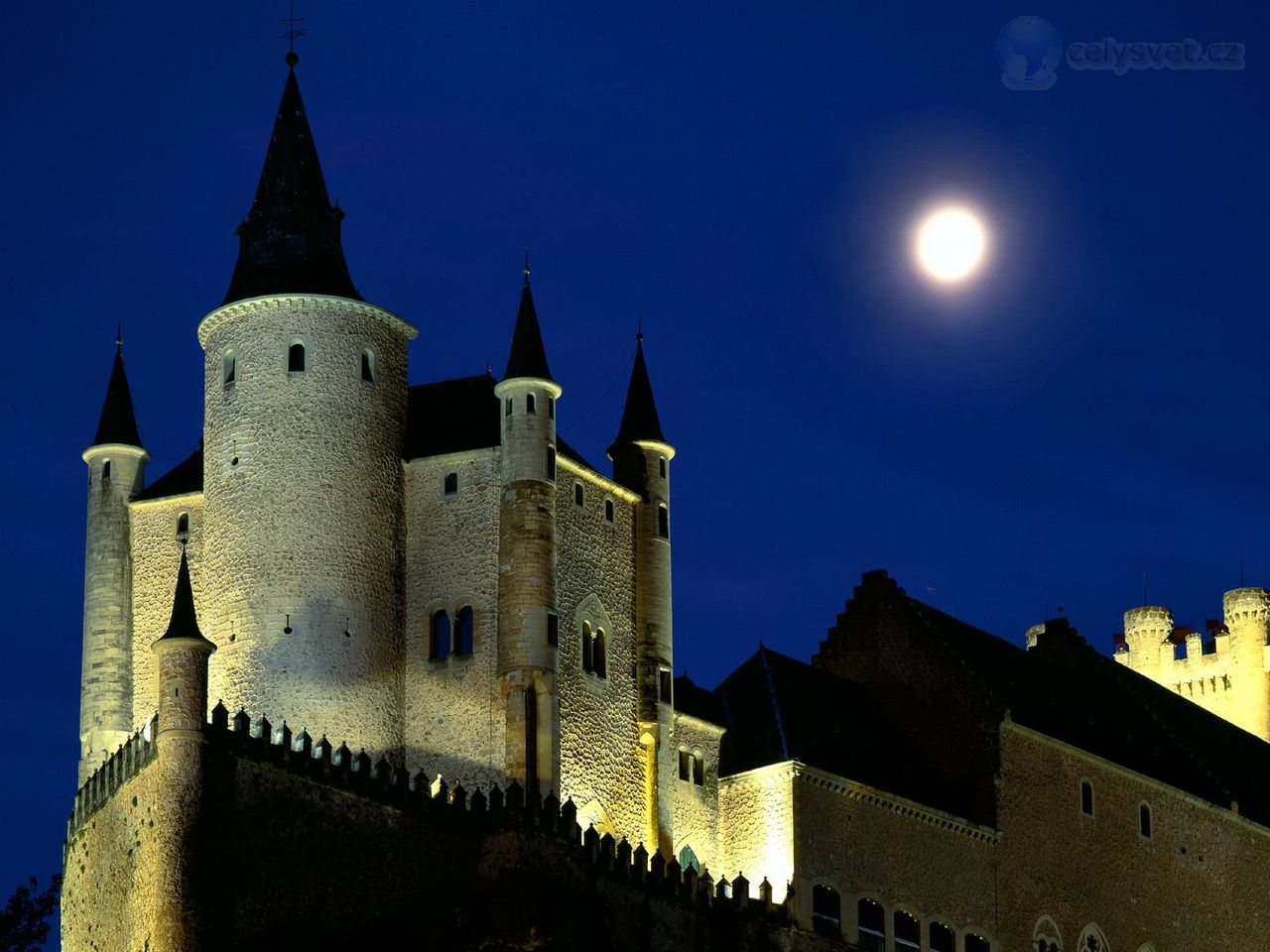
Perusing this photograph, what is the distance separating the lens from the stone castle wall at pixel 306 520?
258ft

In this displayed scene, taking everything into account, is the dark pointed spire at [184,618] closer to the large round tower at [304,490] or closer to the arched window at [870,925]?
the large round tower at [304,490]

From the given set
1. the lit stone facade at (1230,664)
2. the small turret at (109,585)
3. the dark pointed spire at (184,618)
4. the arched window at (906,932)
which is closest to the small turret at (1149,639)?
the lit stone facade at (1230,664)

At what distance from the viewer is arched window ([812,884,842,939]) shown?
84.5 metres

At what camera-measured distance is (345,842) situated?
7388cm

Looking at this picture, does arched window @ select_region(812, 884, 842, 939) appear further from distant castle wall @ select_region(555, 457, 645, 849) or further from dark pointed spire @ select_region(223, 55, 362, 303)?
dark pointed spire @ select_region(223, 55, 362, 303)

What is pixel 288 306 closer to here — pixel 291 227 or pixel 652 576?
pixel 291 227

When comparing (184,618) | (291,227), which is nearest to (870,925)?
(184,618)

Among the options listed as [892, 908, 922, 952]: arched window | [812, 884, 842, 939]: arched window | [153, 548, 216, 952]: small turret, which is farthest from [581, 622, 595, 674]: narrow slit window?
[153, 548, 216, 952]: small turret

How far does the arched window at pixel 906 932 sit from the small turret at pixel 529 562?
1465 centimetres

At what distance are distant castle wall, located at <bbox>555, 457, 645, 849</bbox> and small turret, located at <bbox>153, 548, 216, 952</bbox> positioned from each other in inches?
489

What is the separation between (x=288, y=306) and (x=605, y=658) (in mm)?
14214

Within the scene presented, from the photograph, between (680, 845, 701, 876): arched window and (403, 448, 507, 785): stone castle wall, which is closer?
(403, 448, 507, 785): stone castle wall

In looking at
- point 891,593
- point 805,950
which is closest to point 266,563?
point 805,950

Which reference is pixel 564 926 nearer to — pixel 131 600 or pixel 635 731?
pixel 635 731
